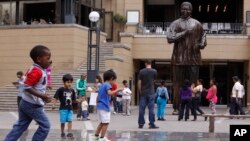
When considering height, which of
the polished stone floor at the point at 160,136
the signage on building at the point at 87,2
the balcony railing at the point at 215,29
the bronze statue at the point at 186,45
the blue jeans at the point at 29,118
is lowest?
the polished stone floor at the point at 160,136

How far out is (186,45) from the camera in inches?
781

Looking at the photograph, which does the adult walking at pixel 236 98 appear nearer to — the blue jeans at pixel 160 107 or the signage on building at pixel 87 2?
the blue jeans at pixel 160 107

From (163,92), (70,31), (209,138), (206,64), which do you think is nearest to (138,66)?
(206,64)

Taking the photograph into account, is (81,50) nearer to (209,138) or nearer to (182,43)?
(182,43)

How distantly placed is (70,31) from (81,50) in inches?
56.2

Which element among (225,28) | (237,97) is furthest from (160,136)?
(225,28)

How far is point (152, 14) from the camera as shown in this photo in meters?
43.8

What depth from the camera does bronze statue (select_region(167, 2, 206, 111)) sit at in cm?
1983

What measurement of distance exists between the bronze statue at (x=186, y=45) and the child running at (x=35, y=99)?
35.2ft

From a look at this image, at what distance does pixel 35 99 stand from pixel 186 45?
11.0m

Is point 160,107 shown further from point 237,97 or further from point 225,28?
point 225,28

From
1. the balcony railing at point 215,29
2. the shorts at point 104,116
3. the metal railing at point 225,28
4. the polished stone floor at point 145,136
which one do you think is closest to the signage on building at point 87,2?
the balcony railing at point 215,29

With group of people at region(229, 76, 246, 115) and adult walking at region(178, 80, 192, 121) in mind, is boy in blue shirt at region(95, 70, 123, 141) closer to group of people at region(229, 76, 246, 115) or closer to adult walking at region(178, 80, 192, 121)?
adult walking at region(178, 80, 192, 121)

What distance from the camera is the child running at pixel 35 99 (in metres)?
9.36
